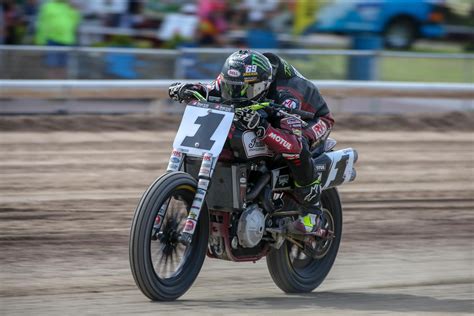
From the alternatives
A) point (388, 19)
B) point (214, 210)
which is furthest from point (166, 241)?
point (388, 19)

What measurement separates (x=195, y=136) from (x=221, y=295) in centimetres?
126

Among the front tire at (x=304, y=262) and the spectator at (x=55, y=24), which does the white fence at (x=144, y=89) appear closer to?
the spectator at (x=55, y=24)

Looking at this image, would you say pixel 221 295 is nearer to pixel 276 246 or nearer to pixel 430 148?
pixel 276 246

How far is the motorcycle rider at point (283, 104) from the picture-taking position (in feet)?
22.1

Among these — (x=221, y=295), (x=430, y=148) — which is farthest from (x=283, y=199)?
(x=430, y=148)

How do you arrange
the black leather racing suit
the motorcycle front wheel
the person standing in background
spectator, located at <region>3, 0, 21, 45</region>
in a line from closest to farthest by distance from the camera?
the motorcycle front wheel
the black leather racing suit
the person standing in background
spectator, located at <region>3, 0, 21, 45</region>

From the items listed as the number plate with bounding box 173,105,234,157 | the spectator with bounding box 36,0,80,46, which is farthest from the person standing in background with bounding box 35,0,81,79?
the number plate with bounding box 173,105,234,157

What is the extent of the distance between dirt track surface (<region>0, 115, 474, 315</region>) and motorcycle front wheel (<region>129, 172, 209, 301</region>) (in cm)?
16

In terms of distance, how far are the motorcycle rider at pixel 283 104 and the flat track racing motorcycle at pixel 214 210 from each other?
8cm

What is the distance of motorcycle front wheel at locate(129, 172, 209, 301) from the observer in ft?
20.3

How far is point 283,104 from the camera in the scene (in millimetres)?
7023

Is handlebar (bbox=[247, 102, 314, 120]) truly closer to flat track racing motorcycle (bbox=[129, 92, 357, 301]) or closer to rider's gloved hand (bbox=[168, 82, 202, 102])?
flat track racing motorcycle (bbox=[129, 92, 357, 301])

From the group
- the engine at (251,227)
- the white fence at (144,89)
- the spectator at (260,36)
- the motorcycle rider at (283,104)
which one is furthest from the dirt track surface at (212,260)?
the spectator at (260,36)

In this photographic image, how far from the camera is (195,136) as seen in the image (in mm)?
6582
